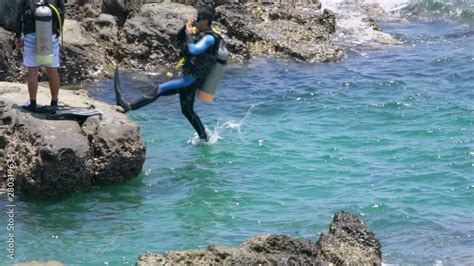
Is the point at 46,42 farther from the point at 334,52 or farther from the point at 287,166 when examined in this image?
the point at 334,52

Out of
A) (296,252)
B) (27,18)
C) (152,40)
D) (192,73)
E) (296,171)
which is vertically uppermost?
(27,18)

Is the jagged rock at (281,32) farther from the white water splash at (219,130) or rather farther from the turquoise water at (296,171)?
the white water splash at (219,130)

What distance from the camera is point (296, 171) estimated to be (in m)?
12.2

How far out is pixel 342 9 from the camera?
24.2 m

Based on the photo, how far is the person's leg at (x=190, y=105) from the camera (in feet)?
42.1

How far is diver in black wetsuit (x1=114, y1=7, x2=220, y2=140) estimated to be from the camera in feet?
39.9

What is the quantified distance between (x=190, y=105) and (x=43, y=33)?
2748mm

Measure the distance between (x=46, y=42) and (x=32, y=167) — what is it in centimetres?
146

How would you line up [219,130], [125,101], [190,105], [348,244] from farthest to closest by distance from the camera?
1. [219,130]
2. [190,105]
3. [125,101]
4. [348,244]

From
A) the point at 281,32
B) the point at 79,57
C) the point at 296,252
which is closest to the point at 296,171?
the point at 296,252

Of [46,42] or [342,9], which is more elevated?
[46,42]

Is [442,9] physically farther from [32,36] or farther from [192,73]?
[32,36]

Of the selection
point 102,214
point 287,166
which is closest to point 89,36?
point 287,166

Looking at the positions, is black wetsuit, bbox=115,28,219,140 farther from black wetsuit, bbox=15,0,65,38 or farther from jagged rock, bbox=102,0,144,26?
jagged rock, bbox=102,0,144,26
